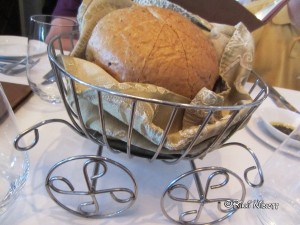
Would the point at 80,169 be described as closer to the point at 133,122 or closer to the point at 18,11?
the point at 133,122

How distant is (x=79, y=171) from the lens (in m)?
0.32

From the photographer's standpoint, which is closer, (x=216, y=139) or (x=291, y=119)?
(x=216, y=139)

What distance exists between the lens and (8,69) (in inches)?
19.4

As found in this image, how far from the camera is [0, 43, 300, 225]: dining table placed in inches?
10.5

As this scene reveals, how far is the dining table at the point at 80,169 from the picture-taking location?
0.88ft

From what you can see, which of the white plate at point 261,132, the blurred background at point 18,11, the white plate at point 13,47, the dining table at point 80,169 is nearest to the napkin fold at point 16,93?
the dining table at point 80,169

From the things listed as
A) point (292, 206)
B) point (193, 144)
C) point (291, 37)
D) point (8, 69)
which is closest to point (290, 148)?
point (292, 206)

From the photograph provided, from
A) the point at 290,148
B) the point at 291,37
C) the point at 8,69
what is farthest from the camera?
the point at 291,37

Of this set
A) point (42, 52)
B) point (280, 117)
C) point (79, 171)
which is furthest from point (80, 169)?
point (280, 117)

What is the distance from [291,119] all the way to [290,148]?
0.48 feet

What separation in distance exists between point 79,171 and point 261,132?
26 cm

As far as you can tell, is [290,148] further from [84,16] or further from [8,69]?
[8,69]

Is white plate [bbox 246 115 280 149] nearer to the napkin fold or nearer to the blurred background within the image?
the napkin fold

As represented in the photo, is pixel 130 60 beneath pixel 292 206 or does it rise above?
above
